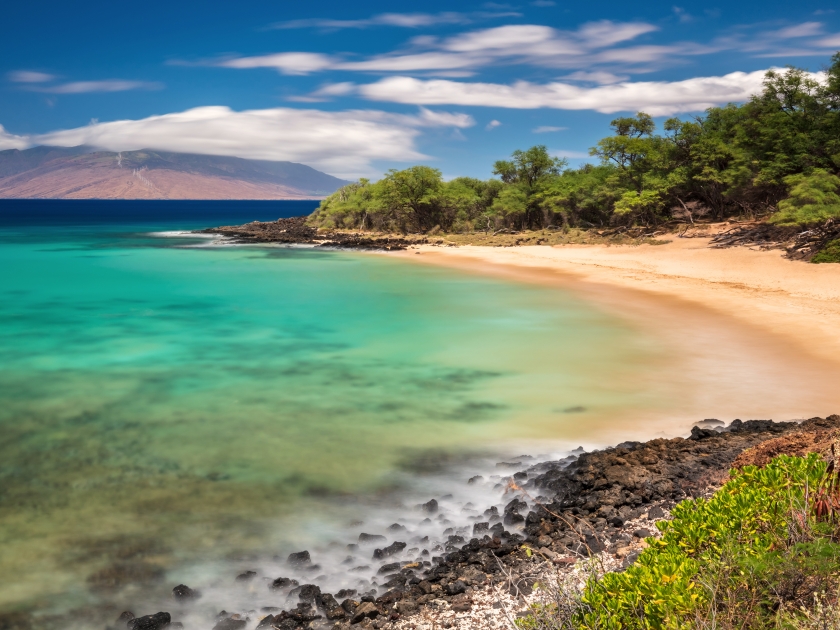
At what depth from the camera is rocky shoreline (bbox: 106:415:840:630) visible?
21.3 feet

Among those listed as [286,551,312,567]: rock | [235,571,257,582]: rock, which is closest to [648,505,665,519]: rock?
[286,551,312,567]: rock

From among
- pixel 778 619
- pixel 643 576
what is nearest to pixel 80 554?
pixel 643 576

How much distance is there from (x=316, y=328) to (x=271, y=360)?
17.4ft

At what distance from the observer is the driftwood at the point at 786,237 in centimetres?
3133

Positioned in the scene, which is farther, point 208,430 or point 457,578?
point 208,430

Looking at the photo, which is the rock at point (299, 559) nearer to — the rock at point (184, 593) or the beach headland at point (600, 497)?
the beach headland at point (600, 497)

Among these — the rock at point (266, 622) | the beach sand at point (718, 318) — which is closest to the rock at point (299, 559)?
the rock at point (266, 622)

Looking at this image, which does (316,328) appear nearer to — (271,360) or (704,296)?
(271,360)

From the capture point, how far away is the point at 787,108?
4525 centimetres

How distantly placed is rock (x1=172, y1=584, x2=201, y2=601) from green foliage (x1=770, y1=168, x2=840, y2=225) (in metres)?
34.3

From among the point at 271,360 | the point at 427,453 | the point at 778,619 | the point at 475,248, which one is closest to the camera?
the point at 778,619

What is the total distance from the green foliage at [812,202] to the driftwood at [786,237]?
2.29 feet

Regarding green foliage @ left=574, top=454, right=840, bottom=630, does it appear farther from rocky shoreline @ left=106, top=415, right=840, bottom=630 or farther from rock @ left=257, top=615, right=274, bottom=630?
rock @ left=257, top=615, right=274, bottom=630

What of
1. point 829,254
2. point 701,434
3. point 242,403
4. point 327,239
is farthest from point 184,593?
point 327,239
